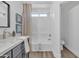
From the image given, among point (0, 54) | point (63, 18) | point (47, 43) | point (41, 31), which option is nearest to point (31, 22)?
point (41, 31)

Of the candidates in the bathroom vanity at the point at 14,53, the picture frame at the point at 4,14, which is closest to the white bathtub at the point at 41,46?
the picture frame at the point at 4,14

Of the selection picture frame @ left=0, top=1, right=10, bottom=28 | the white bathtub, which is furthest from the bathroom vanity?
the white bathtub

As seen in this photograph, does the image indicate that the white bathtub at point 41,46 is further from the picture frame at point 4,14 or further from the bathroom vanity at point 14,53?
the bathroom vanity at point 14,53

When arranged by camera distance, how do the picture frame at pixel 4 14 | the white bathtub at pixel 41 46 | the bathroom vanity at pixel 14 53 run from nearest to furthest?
the bathroom vanity at pixel 14 53
the picture frame at pixel 4 14
the white bathtub at pixel 41 46

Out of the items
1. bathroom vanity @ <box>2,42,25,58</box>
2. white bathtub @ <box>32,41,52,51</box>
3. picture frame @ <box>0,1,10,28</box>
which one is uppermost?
picture frame @ <box>0,1,10,28</box>

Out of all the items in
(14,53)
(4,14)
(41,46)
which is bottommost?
(41,46)

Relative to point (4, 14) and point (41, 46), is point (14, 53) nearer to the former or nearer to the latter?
point (4, 14)

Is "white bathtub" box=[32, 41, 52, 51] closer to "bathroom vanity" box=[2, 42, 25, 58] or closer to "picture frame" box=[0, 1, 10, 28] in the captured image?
"picture frame" box=[0, 1, 10, 28]

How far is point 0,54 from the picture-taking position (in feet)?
4.49

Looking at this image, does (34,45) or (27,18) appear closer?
(27,18)

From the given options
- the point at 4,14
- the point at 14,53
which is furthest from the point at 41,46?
the point at 14,53

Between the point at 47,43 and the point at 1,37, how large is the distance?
12.4 ft

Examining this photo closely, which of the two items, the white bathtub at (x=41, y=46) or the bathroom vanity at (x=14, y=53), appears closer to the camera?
the bathroom vanity at (x=14, y=53)

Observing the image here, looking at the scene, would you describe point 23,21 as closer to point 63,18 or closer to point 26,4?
point 26,4
